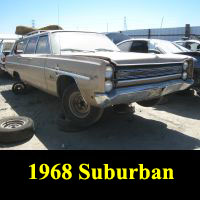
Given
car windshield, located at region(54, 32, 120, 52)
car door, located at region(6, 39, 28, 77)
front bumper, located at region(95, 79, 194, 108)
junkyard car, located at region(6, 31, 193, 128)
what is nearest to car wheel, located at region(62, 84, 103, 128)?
junkyard car, located at region(6, 31, 193, 128)

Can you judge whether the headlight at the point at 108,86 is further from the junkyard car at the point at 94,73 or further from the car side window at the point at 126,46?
the car side window at the point at 126,46

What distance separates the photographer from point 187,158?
3.65 metres

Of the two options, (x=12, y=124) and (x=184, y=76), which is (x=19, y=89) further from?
(x=184, y=76)

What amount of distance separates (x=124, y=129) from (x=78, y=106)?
919 mm

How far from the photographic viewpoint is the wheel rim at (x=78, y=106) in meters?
4.65

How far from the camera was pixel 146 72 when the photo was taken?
4.34 metres

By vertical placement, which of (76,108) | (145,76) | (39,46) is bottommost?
(76,108)

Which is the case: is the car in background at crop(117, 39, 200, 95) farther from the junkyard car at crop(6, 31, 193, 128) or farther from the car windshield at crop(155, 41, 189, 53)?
the junkyard car at crop(6, 31, 193, 128)

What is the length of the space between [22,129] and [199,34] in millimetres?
17204

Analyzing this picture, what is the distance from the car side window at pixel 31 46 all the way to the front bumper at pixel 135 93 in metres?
3.21

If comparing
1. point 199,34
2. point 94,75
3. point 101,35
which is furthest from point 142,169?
point 199,34

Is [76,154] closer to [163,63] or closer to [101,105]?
[101,105]

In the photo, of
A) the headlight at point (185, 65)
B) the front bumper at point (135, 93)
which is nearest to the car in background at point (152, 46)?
the headlight at point (185, 65)

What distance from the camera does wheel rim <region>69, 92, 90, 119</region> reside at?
183 inches
